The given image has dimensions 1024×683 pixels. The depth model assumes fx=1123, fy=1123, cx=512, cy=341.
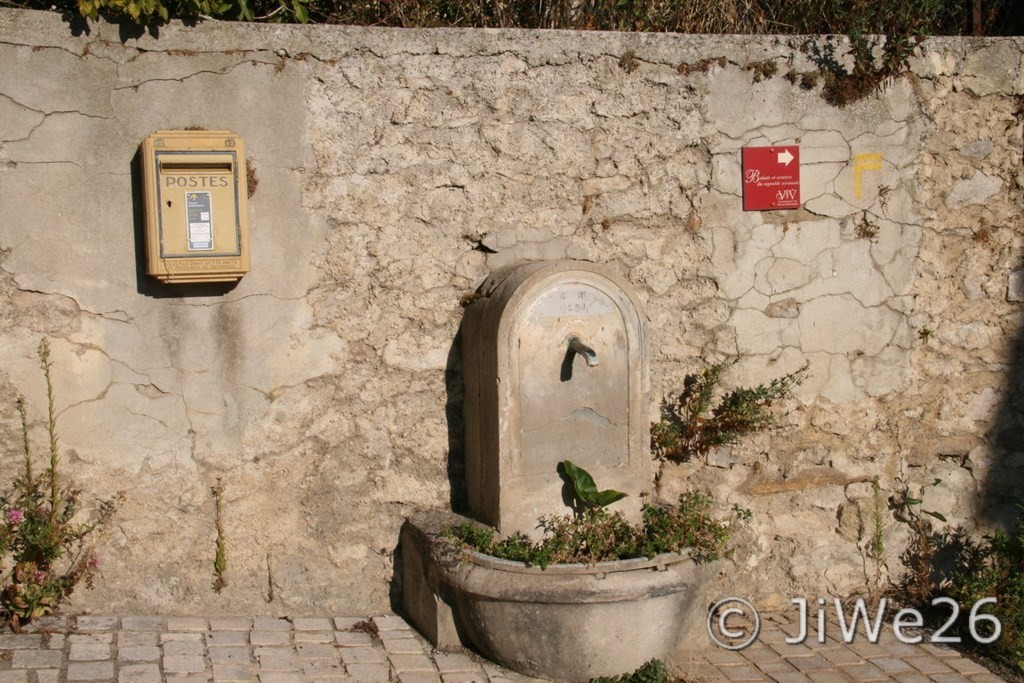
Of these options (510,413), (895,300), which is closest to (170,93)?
(510,413)

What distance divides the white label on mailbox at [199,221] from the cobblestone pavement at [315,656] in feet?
5.12

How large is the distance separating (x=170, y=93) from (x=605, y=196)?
189cm

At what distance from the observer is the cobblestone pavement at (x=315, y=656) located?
13.7ft

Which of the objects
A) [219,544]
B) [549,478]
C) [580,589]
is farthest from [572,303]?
[219,544]

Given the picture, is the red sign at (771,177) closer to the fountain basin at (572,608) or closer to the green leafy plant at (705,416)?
the green leafy plant at (705,416)

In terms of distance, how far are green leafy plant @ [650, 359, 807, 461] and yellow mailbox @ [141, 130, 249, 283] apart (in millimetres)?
2015

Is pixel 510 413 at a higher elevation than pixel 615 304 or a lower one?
lower

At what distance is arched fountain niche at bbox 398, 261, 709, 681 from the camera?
4324 mm

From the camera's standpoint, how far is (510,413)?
179 inches

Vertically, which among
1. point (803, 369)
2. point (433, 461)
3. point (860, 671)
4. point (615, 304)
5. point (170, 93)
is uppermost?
point (170, 93)

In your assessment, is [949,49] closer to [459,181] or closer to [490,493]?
[459,181]

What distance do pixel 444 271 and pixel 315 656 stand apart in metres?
1.68

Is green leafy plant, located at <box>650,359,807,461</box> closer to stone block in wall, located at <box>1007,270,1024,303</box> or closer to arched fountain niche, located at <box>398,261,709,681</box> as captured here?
arched fountain niche, located at <box>398,261,709,681</box>

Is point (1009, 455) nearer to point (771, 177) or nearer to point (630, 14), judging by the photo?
point (771, 177)
